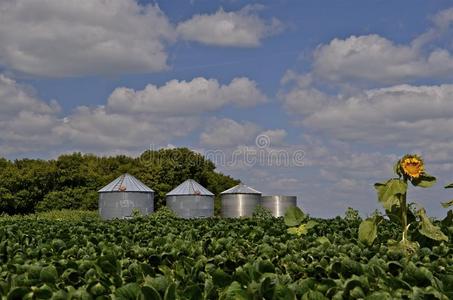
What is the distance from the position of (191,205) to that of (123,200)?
4539 mm

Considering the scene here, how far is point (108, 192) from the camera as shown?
39.6m

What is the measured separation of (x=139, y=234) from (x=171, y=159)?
48220 mm

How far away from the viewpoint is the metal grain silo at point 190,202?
4166 centimetres

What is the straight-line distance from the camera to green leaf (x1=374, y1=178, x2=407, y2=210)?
6.48 m

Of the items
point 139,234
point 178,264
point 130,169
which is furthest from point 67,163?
point 178,264

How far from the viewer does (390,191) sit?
650cm

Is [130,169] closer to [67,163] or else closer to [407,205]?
[67,163]

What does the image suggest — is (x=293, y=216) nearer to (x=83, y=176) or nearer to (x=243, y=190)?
(x=243, y=190)

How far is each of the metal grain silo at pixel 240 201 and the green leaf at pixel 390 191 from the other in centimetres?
3694

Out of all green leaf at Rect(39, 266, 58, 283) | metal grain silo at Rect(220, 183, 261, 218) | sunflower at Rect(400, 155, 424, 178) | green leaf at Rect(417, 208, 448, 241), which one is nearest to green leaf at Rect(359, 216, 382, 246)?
green leaf at Rect(417, 208, 448, 241)

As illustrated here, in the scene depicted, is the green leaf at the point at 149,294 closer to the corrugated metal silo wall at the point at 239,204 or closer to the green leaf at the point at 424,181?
the green leaf at the point at 424,181

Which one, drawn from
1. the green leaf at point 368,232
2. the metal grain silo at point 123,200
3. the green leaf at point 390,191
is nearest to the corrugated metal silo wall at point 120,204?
the metal grain silo at point 123,200

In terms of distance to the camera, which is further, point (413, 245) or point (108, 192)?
point (108, 192)

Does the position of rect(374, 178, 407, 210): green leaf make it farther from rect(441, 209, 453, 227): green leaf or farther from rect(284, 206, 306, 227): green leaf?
rect(284, 206, 306, 227): green leaf
